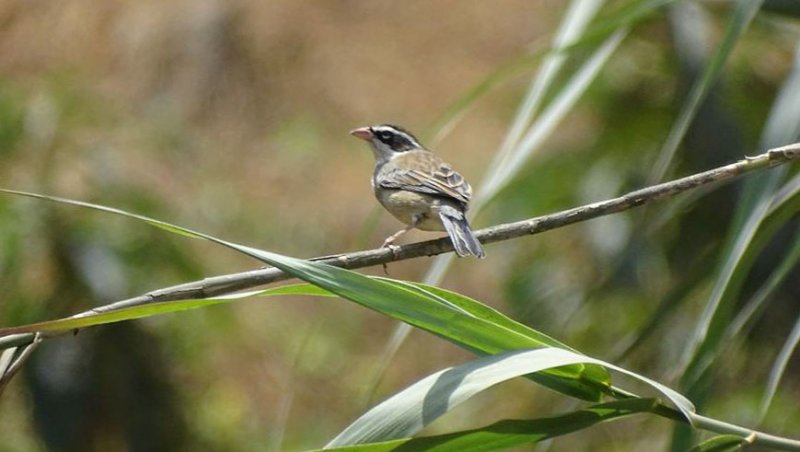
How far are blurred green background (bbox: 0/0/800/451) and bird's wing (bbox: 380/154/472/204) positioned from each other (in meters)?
0.21

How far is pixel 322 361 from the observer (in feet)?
27.7

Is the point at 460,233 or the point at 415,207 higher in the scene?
the point at 415,207

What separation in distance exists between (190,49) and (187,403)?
405 centimetres

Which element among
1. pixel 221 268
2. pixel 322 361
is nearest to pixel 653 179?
pixel 221 268

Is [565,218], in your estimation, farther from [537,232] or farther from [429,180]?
[429,180]

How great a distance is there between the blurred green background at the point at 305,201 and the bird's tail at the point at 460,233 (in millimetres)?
161

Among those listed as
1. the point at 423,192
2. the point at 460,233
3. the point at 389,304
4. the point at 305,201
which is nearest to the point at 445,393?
the point at 389,304

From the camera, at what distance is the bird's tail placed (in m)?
2.78

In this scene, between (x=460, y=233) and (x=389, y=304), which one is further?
(x=460, y=233)

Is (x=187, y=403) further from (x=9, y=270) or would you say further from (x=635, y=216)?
(x=635, y=216)

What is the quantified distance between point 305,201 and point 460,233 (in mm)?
6048

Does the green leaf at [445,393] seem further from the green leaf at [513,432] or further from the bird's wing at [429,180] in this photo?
the bird's wing at [429,180]

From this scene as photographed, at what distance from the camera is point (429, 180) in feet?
12.3

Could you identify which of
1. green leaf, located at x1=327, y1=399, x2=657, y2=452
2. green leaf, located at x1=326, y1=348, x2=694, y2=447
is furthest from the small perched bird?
green leaf, located at x1=326, y1=348, x2=694, y2=447
